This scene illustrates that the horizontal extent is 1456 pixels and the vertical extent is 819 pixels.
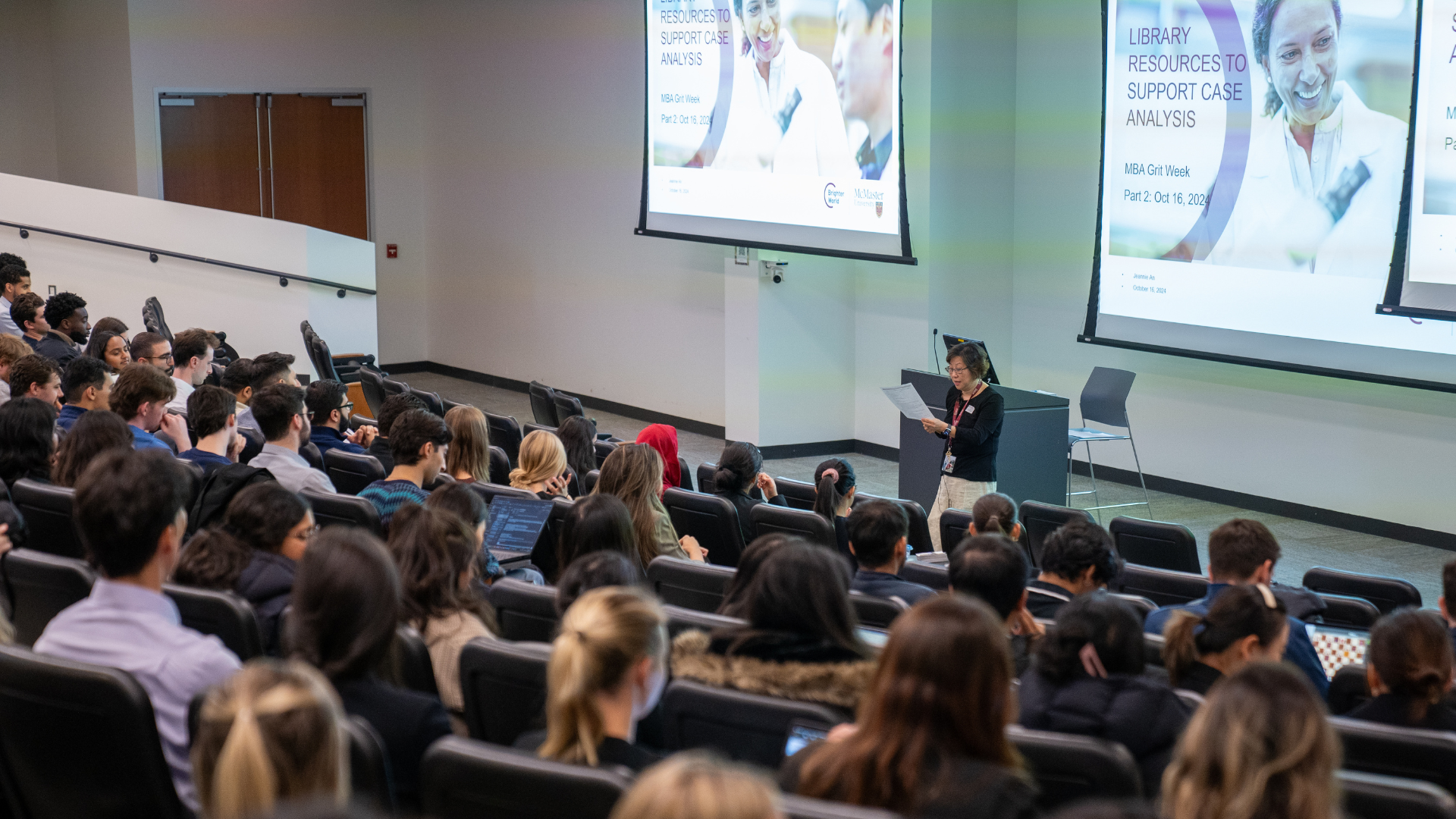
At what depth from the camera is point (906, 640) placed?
2.07 metres

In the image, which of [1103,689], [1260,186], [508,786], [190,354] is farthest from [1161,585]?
[190,354]

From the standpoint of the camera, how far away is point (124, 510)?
2748 millimetres

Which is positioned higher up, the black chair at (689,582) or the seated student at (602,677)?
the seated student at (602,677)

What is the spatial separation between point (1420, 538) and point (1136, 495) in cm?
183

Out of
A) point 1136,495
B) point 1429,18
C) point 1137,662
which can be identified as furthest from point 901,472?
point 1137,662

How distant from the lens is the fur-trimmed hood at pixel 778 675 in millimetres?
2664

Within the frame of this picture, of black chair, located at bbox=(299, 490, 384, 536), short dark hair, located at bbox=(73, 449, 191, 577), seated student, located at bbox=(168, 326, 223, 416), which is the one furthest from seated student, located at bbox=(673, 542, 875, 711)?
seated student, located at bbox=(168, 326, 223, 416)

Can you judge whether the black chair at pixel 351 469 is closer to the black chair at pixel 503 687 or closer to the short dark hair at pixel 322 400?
the short dark hair at pixel 322 400

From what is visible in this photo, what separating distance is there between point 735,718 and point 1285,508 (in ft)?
22.2

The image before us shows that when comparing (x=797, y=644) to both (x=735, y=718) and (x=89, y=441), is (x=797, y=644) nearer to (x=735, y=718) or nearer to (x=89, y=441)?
(x=735, y=718)

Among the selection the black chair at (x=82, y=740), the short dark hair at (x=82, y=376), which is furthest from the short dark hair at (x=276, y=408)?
the black chair at (x=82, y=740)

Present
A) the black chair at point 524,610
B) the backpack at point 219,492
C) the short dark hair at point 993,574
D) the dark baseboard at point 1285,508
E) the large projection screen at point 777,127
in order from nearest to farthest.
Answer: the short dark hair at point 993,574, the black chair at point 524,610, the backpack at point 219,492, the dark baseboard at point 1285,508, the large projection screen at point 777,127

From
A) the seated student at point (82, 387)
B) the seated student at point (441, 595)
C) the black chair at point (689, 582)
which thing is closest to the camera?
the seated student at point (441, 595)

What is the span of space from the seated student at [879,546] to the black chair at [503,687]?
1277mm
